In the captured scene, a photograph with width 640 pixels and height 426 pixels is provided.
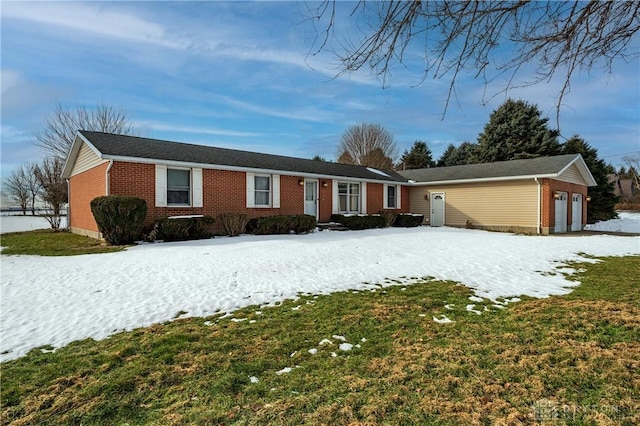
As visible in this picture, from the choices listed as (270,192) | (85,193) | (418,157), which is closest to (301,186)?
(270,192)

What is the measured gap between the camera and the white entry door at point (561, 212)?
60.2 ft

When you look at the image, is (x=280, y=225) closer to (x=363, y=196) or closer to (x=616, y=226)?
(x=363, y=196)

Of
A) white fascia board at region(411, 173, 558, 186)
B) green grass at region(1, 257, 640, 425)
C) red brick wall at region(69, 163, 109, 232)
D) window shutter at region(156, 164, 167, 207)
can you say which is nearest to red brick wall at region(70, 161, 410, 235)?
red brick wall at region(69, 163, 109, 232)

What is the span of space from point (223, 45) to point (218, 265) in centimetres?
457

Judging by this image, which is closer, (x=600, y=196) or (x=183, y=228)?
(x=183, y=228)

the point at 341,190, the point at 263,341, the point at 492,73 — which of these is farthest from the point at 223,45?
the point at 341,190

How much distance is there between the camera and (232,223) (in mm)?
13789

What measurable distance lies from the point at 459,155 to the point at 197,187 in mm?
31742

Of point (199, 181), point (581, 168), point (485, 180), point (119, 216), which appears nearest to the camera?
point (119, 216)

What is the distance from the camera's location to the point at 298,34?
3.07 m

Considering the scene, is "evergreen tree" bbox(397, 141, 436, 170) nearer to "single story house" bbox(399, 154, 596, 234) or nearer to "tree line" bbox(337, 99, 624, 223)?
"tree line" bbox(337, 99, 624, 223)

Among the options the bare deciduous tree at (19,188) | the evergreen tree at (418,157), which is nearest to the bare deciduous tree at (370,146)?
the evergreen tree at (418,157)

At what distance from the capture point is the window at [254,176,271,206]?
1558 cm

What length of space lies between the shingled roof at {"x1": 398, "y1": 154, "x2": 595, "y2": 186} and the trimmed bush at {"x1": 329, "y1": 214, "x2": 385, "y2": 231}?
583 centimetres
